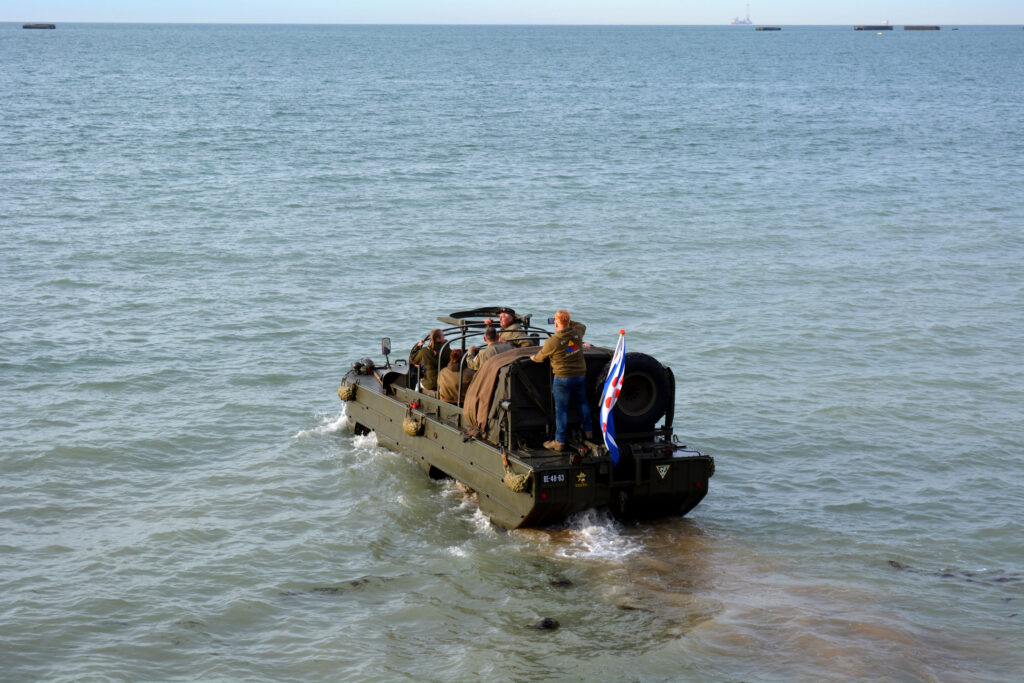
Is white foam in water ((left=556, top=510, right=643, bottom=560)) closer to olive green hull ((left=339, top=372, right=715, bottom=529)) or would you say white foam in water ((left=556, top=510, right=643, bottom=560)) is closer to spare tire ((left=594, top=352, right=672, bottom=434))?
olive green hull ((left=339, top=372, right=715, bottom=529))

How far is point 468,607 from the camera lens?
11.6 meters

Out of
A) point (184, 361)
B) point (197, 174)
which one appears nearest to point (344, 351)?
point (184, 361)

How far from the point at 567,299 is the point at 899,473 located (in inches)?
397

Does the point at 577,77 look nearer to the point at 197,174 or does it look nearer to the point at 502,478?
the point at 197,174

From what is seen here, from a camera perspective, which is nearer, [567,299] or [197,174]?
[567,299]

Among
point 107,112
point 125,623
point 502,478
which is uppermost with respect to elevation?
point 107,112

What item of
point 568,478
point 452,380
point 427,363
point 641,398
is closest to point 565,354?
point 641,398

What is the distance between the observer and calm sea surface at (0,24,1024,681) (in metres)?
11.0

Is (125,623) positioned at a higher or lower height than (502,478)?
lower

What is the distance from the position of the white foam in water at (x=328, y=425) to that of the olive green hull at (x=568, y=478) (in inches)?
139

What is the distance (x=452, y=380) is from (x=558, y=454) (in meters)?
2.29

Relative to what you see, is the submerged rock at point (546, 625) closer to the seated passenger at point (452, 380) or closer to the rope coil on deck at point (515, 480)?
the rope coil on deck at point (515, 480)

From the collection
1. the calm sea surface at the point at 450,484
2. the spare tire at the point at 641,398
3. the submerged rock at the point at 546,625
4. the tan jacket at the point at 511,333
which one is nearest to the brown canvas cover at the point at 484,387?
the tan jacket at the point at 511,333

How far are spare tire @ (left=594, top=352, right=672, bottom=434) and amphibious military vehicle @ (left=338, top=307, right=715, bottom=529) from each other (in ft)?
0.04
